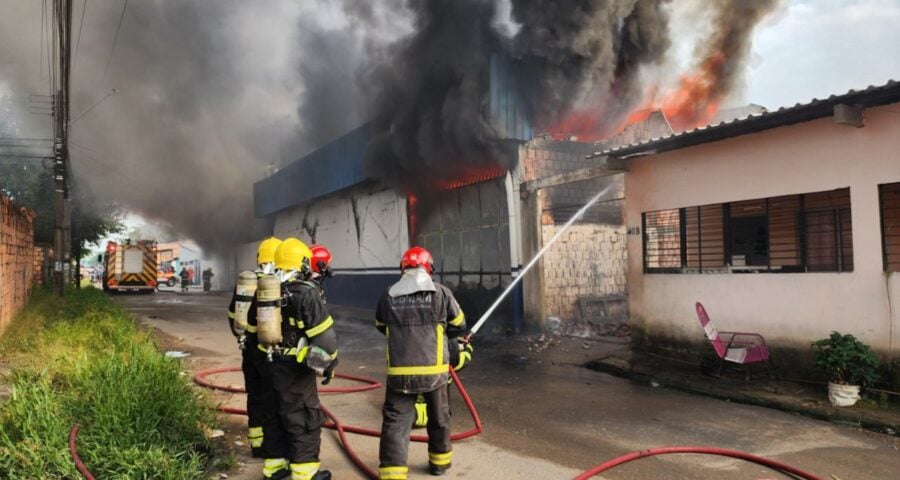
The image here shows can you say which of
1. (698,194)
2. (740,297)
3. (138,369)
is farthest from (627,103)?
(138,369)

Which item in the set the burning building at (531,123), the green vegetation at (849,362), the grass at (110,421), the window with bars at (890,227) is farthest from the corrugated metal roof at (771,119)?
the grass at (110,421)

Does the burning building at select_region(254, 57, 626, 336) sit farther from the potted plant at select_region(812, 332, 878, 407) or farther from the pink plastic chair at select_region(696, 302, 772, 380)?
the potted plant at select_region(812, 332, 878, 407)

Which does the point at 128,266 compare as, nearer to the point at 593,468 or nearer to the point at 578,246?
the point at 578,246

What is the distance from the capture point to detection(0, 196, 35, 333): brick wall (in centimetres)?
835

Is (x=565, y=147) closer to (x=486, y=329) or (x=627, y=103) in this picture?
(x=627, y=103)

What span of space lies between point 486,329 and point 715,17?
8101mm

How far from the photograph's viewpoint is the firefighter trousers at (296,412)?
3.67m

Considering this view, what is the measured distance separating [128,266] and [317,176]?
14.6 metres

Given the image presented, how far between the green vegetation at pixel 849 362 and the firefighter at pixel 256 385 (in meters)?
5.27

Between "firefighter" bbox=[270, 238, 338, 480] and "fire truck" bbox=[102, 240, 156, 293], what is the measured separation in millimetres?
28624

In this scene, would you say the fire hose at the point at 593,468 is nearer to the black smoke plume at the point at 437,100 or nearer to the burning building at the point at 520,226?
the burning building at the point at 520,226

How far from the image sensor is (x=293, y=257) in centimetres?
401

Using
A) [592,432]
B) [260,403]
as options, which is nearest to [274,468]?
[260,403]

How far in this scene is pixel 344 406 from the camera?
6.02 m
